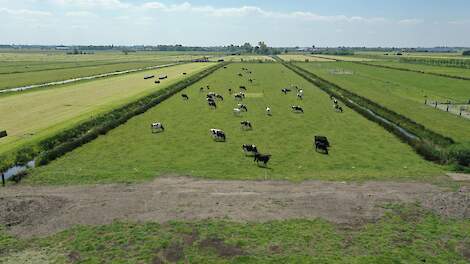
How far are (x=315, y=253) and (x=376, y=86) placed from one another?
73.8 meters

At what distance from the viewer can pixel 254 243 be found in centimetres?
1819

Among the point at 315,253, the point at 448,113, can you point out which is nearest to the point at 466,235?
the point at 315,253

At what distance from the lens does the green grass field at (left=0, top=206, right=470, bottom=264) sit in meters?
16.9

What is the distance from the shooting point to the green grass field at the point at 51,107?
40.5m

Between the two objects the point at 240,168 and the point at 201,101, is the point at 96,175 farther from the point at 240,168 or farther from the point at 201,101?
the point at 201,101

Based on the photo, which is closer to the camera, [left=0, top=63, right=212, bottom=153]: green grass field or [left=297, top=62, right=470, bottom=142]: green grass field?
[left=0, top=63, right=212, bottom=153]: green grass field

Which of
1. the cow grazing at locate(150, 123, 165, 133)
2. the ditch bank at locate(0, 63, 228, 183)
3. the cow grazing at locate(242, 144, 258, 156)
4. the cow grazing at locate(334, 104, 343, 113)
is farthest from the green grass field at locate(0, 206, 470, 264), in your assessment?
the cow grazing at locate(334, 104, 343, 113)

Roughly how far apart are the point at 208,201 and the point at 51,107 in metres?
42.6

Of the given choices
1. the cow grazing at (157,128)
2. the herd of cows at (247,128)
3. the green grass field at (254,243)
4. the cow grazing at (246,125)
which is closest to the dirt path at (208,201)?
the green grass field at (254,243)

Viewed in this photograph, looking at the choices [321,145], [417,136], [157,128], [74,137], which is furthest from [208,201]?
[417,136]

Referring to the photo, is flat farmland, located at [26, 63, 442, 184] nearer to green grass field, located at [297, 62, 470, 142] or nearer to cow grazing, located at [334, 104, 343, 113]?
cow grazing, located at [334, 104, 343, 113]

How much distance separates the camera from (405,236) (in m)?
18.8

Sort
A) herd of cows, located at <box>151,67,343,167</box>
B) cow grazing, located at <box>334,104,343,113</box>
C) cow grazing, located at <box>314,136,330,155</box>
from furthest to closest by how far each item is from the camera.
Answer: cow grazing, located at <box>334,104,343,113</box>, cow grazing, located at <box>314,136,330,155</box>, herd of cows, located at <box>151,67,343,167</box>

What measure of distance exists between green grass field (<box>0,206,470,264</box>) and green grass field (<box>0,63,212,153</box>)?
62.8 feet
